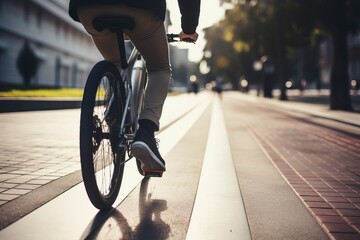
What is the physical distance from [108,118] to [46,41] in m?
36.1

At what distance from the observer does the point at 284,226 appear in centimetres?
273

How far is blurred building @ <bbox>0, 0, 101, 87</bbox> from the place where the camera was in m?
29.9

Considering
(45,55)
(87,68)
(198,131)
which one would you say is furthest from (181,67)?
(198,131)

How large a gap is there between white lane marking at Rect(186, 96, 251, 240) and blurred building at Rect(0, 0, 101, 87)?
89.5ft

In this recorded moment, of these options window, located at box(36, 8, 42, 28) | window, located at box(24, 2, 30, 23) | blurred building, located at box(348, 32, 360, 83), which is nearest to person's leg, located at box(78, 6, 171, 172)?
window, located at box(24, 2, 30, 23)

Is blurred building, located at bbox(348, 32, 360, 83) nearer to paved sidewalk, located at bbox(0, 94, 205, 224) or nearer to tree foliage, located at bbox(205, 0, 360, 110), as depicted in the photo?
tree foliage, located at bbox(205, 0, 360, 110)

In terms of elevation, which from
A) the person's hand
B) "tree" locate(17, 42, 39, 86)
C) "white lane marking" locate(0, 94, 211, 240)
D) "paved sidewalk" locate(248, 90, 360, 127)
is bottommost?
"white lane marking" locate(0, 94, 211, 240)

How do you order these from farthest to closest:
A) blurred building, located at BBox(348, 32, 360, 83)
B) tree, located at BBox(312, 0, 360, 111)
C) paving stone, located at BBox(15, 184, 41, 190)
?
blurred building, located at BBox(348, 32, 360, 83) → tree, located at BBox(312, 0, 360, 111) → paving stone, located at BBox(15, 184, 41, 190)

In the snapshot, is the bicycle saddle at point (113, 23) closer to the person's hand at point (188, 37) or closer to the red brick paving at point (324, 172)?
the person's hand at point (188, 37)

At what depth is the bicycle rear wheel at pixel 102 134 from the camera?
8.54 feet

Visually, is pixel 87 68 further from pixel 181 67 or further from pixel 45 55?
pixel 181 67

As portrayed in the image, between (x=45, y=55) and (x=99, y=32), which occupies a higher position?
(x=45, y=55)

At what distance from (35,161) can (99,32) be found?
7.46 ft

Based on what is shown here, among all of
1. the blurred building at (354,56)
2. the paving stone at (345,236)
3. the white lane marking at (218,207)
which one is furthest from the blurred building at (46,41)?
the blurred building at (354,56)
